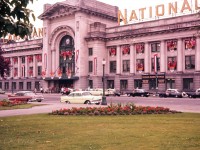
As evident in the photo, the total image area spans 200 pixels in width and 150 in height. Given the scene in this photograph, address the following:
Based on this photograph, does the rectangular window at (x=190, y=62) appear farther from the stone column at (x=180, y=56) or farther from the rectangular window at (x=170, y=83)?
the rectangular window at (x=170, y=83)

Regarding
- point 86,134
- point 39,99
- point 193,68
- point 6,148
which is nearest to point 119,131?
point 86,134

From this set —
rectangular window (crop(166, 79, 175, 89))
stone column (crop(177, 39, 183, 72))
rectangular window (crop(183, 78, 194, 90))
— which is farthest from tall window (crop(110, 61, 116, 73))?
rectangular window (crop(183, 78, 194, 90))

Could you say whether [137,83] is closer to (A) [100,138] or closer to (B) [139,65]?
(B) [139,65]

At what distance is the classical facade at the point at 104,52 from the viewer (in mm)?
64488

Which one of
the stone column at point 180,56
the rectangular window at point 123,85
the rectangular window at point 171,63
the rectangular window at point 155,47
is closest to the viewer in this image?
the stone column at point 180,56

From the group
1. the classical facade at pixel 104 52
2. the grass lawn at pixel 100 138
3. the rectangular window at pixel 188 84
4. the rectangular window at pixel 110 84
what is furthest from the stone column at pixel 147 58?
the grass lawn at pixel 100 138

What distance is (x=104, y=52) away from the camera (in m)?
78.3

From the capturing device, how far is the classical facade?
212 feet

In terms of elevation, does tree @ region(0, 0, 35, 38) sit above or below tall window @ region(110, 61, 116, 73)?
below

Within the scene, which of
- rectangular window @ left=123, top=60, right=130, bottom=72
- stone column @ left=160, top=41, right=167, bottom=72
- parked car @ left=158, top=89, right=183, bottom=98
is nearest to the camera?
parked car @ left=158, top=89, right=183, bottom=98

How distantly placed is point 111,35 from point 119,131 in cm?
6358

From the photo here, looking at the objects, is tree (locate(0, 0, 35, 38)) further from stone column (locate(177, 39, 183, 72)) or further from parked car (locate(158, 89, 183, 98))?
stone column (locate(177, 39, 183, 72))

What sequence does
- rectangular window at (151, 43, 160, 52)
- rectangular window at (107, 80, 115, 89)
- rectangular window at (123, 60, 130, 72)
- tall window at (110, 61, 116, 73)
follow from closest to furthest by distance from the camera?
rectangular window at (151, 43, 160, 52) → rectangular window at (123, 60, 130, 72) → rectangular window at (107, 80, 115, 89) → tall window at (110, 61, 116, 73)

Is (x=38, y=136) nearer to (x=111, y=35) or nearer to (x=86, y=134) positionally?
(x=86, y=134)
